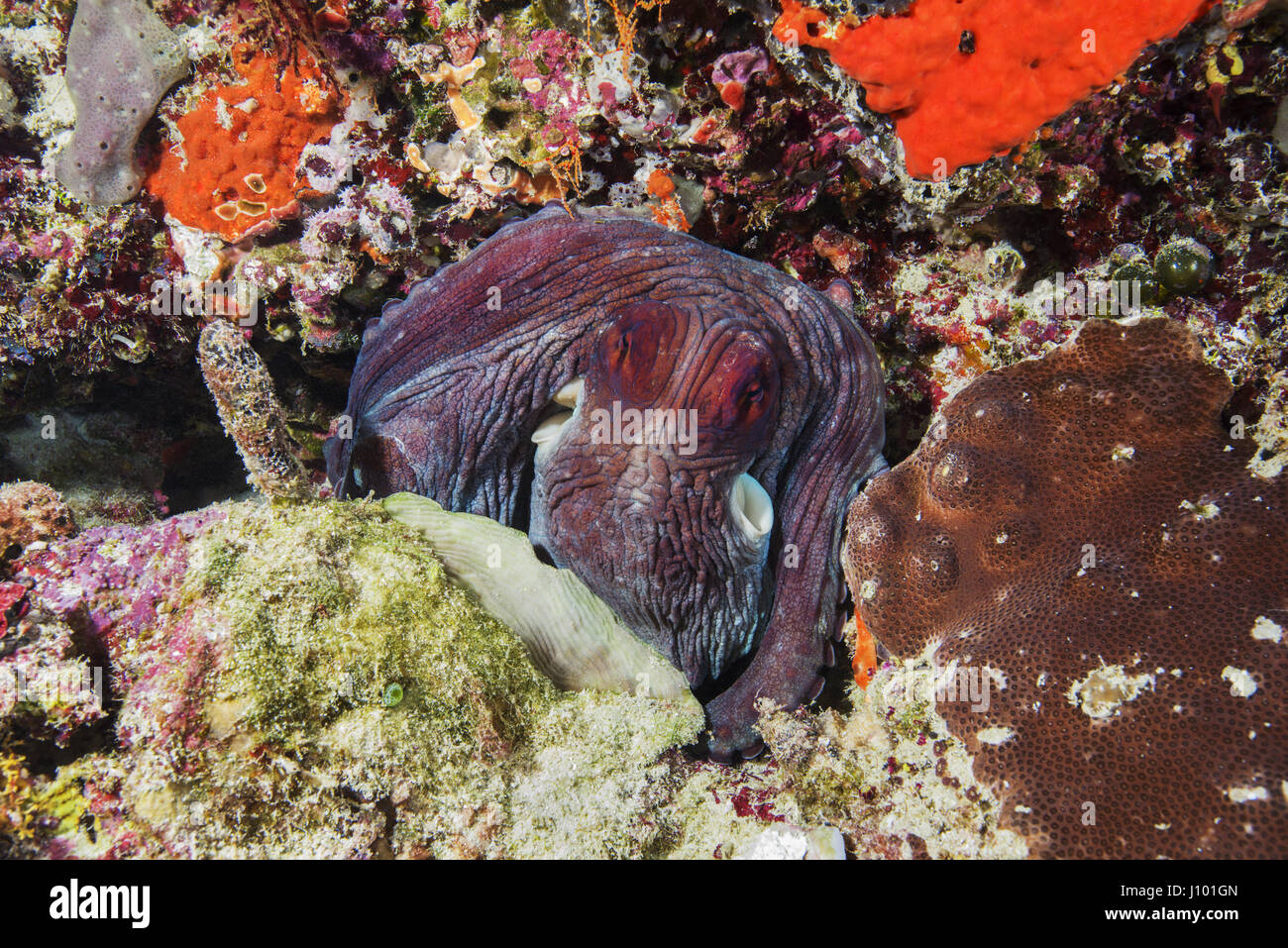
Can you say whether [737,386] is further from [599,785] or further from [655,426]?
[599,785]

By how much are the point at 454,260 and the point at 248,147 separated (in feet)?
4.22

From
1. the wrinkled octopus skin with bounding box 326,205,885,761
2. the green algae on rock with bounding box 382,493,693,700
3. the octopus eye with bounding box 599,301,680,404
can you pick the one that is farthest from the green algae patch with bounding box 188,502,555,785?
the octopus eye with bounding box 599,301,680,404

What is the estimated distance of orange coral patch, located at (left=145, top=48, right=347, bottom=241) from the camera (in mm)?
3473

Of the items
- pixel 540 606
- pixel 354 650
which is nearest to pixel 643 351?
pixel 540 606

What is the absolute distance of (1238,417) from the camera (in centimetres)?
290

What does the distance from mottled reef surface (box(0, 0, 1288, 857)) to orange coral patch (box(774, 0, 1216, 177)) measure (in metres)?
0.02

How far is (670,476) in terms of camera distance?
331 centimetres

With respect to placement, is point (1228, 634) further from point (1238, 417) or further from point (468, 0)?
point (468, 0)

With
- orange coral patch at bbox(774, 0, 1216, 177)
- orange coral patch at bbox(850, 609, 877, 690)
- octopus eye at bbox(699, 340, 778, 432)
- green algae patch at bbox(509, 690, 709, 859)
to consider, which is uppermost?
orange coral patch at bbox(774, 0, 1216, 177)

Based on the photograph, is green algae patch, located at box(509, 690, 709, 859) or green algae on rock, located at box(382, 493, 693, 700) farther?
green algae on rock, located at box(382, 493, 693, 700)

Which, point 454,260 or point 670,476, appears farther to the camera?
point 454,260

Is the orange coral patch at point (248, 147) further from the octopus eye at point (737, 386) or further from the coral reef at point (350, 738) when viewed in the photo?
the octopus eye at point (737, 386)

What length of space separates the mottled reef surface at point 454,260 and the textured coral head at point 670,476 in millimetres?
714

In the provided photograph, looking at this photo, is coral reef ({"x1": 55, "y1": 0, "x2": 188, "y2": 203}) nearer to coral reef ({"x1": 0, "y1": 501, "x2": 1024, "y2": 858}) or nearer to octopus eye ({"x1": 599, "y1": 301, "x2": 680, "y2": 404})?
coral reef ({"x1": 0, "y1": 501, "x2": 1024, "y2": 858})
